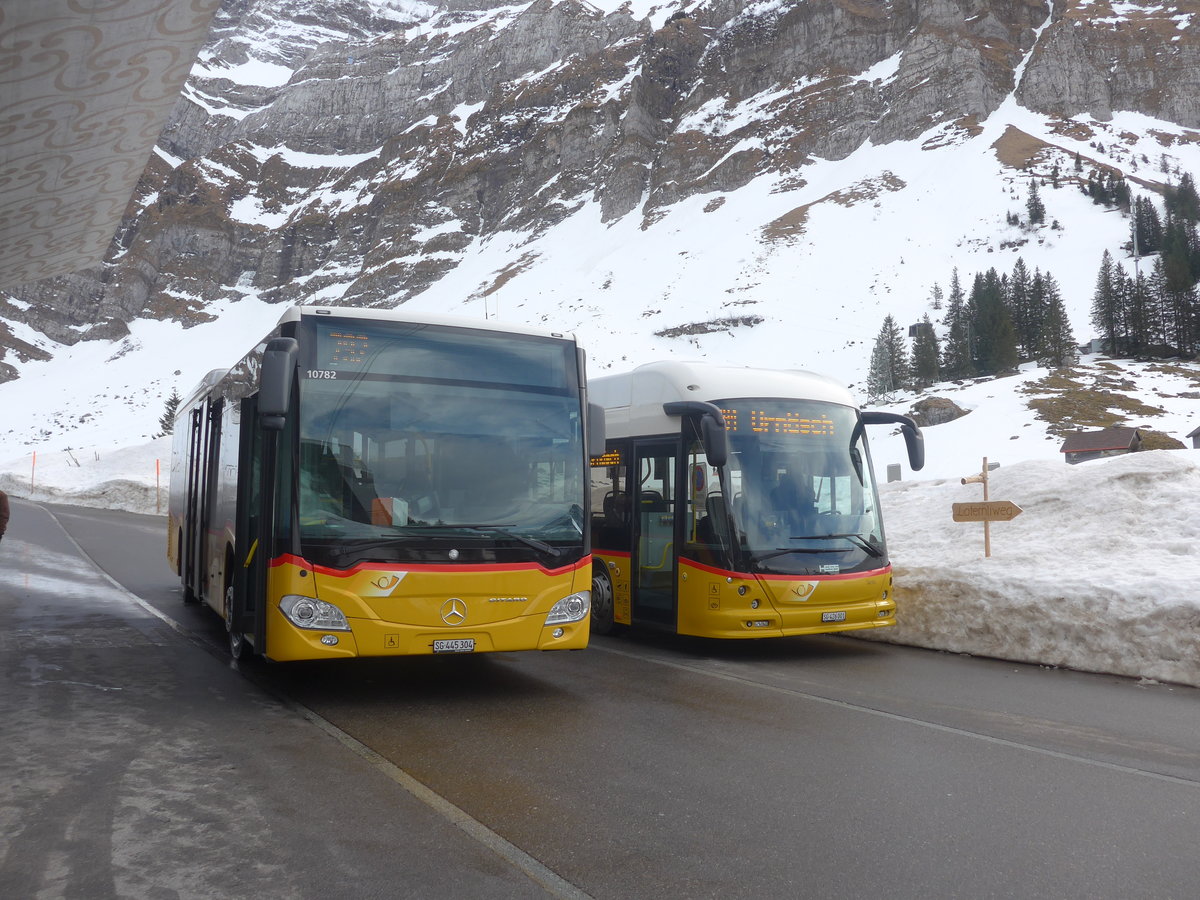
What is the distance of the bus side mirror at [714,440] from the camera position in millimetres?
9102

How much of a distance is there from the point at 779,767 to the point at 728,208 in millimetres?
136102

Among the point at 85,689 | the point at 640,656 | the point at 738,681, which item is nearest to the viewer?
the point at 85,689

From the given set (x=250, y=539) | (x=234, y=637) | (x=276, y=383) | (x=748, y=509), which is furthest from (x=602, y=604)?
(x=276, y=383)

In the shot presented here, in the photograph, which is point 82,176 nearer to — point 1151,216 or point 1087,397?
point 1087,397

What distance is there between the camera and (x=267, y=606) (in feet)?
22.8

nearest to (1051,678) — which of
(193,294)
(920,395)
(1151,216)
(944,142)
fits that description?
(920,395)

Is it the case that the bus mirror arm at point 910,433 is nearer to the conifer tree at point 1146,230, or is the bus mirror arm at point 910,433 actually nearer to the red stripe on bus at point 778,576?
the red stripe on bus at point 778,576

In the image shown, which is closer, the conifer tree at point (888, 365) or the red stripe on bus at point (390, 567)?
the red stripe on bus at point (390, 567)

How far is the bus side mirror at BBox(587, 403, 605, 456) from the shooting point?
777cm

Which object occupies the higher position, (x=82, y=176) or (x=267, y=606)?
(x=82, y=176)

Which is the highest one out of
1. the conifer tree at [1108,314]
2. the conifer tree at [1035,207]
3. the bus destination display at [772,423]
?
the conifer tree at [1035,207]

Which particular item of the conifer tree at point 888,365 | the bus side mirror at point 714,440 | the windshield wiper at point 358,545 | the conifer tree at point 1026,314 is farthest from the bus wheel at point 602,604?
the conifer tree at point 1026,314

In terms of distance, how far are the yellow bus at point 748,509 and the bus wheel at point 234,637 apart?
159 inches

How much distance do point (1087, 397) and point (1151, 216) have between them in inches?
2234
